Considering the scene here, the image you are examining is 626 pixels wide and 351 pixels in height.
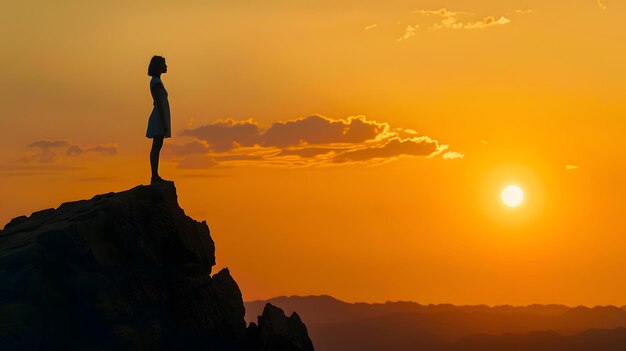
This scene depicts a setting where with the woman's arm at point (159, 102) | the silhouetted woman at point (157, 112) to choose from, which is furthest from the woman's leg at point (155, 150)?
the woman's arm at point (159, 102)

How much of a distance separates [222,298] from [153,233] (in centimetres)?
461

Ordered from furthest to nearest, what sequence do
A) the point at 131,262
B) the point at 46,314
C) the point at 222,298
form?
the point at 222,298
the point at 131,262
the point at 46,314

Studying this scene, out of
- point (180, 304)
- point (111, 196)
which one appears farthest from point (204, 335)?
point (111, 196)

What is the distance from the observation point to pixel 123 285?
4197 centimetres

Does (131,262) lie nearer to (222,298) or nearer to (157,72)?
(222,298)

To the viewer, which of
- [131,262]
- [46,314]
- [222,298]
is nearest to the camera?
[46,314]

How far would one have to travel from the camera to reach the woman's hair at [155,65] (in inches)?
1772

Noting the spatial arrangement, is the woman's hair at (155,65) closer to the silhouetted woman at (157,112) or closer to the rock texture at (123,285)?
the silhouetted woman at (157,112)

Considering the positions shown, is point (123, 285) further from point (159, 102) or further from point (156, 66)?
point (156, 66)

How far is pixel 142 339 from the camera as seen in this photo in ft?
135

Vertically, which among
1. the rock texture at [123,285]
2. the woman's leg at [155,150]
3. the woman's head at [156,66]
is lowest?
the rock texture at [123,285]

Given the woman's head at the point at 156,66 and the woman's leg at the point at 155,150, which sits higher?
the woman's head at the point at 156,66

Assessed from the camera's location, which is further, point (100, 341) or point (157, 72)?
point (157, 72)

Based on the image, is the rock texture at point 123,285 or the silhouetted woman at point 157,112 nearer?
the rock texture at point 123,285
